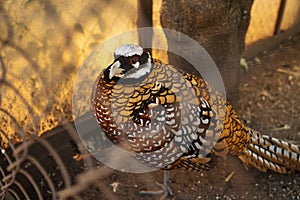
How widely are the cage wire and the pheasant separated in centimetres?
30

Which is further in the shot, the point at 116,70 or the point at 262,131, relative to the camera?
the point at 262,131

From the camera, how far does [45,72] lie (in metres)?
2.84

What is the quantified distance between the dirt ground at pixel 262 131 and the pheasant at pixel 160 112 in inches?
16.7

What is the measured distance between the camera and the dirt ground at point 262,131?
9.55ft

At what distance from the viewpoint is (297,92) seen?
12.1 ft

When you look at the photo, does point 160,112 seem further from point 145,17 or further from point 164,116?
point 145,17

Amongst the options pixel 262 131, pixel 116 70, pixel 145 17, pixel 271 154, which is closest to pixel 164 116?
pixel 116 70

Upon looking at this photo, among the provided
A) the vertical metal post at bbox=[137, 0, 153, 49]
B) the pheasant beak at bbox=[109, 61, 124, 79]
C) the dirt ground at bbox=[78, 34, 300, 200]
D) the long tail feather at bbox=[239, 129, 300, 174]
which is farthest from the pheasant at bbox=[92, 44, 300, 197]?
the vertical metal post at bbox=[137, 0, 153, 49]

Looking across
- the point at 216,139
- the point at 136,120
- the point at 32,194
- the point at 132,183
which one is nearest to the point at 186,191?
the point at 132,183

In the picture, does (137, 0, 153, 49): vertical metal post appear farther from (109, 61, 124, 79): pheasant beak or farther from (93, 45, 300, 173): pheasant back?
(109, 61, 124, 79): pheasant beak

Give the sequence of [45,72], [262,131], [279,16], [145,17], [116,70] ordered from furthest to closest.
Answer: [279,16], [262,131], [145,17], [45,72], [116,70]

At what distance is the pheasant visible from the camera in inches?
93.3

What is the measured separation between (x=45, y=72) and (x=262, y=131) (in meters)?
1.70

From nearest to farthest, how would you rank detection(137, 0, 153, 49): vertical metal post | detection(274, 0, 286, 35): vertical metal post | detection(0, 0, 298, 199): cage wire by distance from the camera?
detection(0, 0, 298, 199): cage wire, detection(137, 0, 153, 49): vertical metal post, detection(274, 0, 286, 35): vertical metal post
